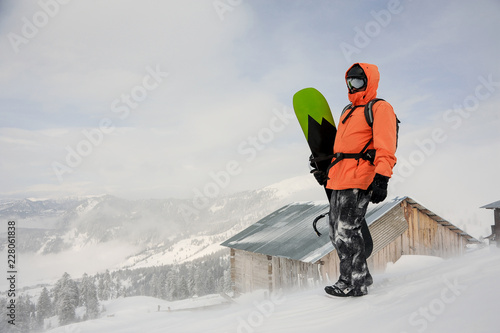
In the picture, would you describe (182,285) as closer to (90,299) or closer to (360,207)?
(90,299)

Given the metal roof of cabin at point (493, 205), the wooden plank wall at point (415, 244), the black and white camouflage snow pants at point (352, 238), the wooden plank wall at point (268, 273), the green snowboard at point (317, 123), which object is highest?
the green snowboard at point (317, 123)

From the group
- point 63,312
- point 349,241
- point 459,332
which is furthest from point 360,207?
point 63,312

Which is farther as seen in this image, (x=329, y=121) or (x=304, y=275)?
(x=304, y=275)

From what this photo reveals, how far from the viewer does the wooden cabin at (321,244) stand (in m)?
11.4

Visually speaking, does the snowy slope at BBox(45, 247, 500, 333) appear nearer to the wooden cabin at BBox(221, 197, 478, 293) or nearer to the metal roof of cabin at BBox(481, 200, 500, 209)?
the wooden cabin at BBox(221, 197, 478, 293)

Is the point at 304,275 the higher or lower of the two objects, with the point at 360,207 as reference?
lower

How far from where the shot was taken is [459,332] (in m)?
1.92

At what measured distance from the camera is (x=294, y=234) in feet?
44.1

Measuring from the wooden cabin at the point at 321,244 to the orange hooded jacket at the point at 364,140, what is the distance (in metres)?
7.43

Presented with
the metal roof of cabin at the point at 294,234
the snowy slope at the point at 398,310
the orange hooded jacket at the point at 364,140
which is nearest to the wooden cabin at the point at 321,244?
the metal roof of cabin at the point at 294,234

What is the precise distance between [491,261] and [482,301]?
5.32 ft

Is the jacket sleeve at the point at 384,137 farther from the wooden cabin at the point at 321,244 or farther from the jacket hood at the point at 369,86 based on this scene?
the wooden cabin at the point at 321,244

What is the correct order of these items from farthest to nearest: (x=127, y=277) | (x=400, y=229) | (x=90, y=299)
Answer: (x=127, y=277) < (x=90, y=299) < (x=400, y=229)

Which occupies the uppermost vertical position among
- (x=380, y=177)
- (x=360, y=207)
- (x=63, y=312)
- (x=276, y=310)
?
(x=380, y=177)
